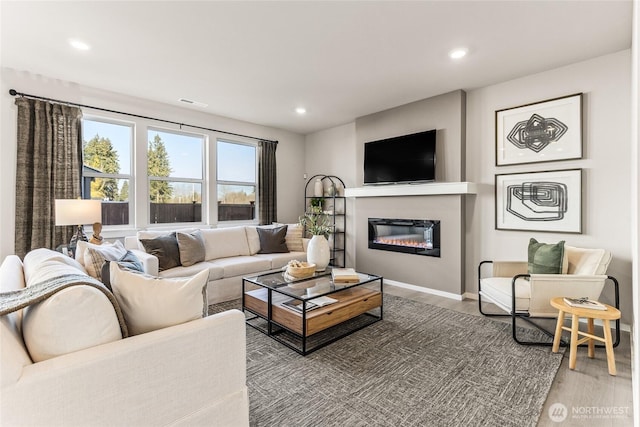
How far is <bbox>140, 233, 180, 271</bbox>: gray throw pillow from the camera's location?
3.52m

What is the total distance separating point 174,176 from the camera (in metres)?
4.60

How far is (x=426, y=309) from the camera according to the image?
3439mm

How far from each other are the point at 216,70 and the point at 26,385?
3116 millimetres

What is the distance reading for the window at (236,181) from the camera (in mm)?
5156

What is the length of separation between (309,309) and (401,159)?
2694mm

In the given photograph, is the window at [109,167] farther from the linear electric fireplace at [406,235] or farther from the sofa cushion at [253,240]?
the linear electric fireplace at [406,235]

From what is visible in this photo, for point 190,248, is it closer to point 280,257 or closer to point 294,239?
point 280,257

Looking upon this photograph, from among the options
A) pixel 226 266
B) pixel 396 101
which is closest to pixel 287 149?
pixel 396 101

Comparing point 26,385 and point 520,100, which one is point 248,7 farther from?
point 520,100

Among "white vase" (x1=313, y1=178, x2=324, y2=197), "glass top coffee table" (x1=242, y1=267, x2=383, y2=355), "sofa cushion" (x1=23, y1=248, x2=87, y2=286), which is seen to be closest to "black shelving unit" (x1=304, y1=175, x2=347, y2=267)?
"white vase" (x1=313, y1=178, x2=324, y2=197)

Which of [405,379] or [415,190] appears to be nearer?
[405,379]

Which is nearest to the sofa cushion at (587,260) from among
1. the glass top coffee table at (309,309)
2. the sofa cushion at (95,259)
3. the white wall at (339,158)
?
the glass top coffee table at (309,309)

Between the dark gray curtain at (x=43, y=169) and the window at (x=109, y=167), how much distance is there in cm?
23

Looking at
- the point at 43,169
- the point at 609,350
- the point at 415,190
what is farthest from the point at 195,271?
the point at 609,350
